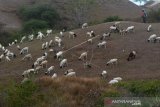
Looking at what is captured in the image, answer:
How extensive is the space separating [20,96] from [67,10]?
165 ft

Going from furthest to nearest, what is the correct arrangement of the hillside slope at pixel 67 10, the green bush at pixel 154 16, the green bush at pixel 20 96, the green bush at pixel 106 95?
the hillside slope at pixel 67 10 < the green bush at pixel 154 16 < the green bush at pixel 20 96 < the green bush at pixel 106 95

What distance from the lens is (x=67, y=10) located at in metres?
70.4

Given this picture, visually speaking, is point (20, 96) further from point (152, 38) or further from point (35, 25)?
point (35, 25)

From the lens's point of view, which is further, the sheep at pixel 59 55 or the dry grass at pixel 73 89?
the sheep at pixel 59 55

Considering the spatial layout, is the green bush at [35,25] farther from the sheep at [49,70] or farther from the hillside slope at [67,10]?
the sheep at [49,70]

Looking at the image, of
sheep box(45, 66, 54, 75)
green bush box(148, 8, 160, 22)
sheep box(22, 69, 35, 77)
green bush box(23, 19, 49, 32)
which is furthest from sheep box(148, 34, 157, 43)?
green bush box(23, 19, 49, 32)

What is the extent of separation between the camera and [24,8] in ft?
235

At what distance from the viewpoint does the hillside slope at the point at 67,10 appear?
68.6 metres

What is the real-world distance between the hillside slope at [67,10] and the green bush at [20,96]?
45015 millimetres

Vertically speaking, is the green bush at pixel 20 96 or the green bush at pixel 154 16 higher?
the green bush at pixel 154 16

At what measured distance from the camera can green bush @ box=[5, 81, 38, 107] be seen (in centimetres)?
2042

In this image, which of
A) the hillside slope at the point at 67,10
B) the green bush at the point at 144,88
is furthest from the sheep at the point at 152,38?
the hillside slope at the point at 67,10

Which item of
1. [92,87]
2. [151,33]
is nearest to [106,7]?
[151,33]

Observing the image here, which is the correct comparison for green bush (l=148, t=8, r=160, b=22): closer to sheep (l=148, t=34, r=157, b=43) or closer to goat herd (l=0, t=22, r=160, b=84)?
goat herd (l=0, t=22, r=160, b=84)
